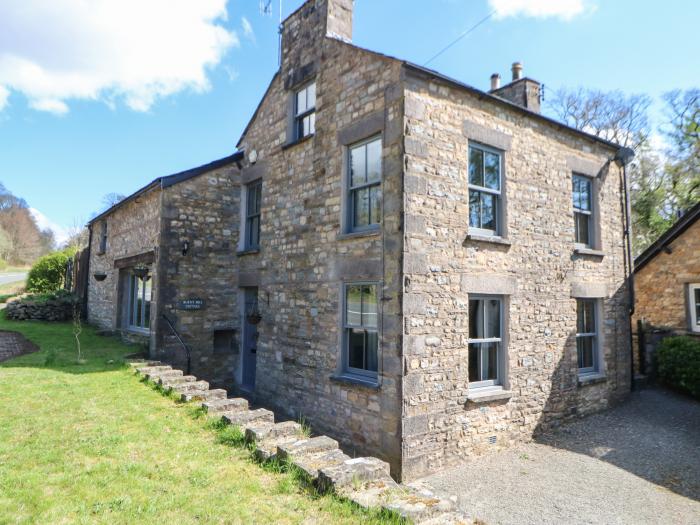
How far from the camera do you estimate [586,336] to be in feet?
33.0

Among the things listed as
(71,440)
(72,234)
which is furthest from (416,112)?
(72,234)

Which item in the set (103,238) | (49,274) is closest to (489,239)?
(103,238)

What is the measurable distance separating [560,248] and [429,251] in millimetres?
3881

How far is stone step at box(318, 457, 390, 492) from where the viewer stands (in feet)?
14.2

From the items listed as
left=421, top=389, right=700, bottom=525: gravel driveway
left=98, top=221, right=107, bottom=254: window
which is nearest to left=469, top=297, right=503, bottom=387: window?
left=421, top=389, right=700, bottom=525: gravel driveway

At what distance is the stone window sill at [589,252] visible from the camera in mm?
9680

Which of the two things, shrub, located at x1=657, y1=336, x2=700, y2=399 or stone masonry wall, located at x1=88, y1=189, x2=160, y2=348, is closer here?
shrub, located at x1=657, y1=336, x2=700, y2=399

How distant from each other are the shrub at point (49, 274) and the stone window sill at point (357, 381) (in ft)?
74.2

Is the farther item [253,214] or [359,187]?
[253,214]

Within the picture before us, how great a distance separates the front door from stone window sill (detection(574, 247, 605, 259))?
7828 millimetres

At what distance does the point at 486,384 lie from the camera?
8000 mm

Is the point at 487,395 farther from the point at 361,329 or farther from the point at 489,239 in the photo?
the point at 489,239

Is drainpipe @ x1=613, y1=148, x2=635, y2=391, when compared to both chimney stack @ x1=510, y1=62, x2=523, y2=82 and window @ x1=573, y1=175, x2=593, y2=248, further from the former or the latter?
chimney stack @ x1=510, y1=62, x2=523, y2=82

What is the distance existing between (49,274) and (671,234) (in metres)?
29.0
